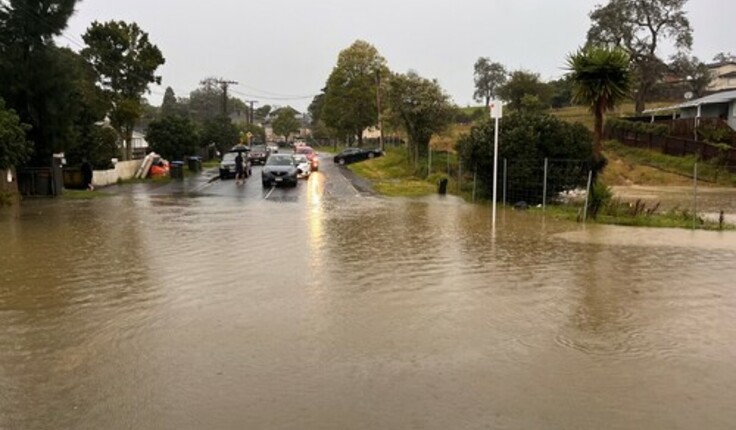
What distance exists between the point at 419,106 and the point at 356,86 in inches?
1339

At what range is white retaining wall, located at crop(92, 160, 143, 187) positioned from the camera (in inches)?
1249

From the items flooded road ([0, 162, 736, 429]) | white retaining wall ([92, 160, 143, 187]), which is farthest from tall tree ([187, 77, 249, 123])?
flooded road ([0, 162, 736, 429])

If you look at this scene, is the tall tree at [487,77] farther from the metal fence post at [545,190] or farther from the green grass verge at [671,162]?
the metal fence post at [545,190]

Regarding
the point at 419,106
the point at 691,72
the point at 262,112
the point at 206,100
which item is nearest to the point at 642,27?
the point at 691,72

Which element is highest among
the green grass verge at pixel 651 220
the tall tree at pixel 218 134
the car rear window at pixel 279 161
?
the tall tree at pixel 218 134

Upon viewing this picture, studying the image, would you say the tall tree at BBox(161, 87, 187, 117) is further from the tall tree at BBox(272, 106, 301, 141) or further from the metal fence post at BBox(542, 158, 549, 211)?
the metal fence post at BBox(542, 158, 549, 211)

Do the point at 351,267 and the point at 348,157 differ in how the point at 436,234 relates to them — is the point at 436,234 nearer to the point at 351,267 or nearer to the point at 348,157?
the point at 351,267

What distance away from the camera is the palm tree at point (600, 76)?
17.4 meters

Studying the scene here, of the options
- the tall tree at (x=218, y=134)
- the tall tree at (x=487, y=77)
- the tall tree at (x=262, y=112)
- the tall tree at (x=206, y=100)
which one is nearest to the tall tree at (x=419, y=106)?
the tall tree at (x=218, y=134)

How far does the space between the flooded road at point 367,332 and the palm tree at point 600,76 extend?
182 inches

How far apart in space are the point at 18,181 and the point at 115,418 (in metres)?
25.5

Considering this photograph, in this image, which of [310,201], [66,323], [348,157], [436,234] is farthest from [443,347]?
[348,157]

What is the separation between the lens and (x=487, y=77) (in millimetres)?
103625

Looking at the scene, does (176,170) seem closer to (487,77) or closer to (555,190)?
(555,190)
